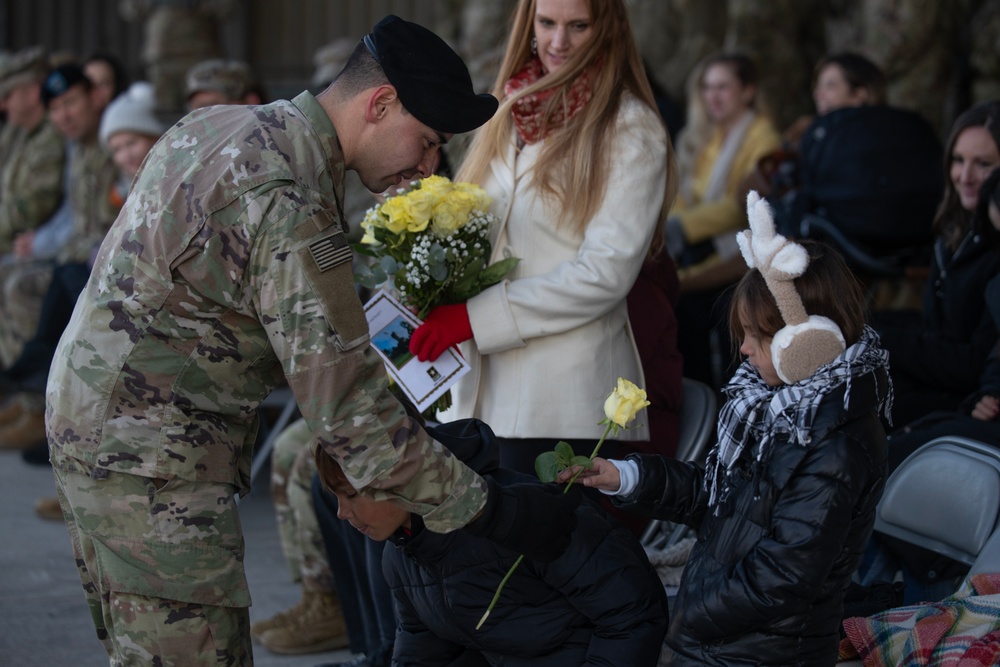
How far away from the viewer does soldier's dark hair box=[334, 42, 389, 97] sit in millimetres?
2266

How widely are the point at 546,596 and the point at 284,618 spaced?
172cm

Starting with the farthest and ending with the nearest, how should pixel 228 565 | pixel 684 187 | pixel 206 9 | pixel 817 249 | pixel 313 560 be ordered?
pixel 206 9 < pixel 684 187 < pixel 313 560 < pixel 817 249 < pixel 228 565

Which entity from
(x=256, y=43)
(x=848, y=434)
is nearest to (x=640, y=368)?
(x=848, y=434)

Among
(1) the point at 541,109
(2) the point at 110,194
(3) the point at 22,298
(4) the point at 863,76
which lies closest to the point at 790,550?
(1) the point at 541,109

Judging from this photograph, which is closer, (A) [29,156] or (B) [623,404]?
(B) [623,404]

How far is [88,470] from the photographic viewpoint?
2.19 metres

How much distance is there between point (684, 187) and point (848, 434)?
3900 millimetres

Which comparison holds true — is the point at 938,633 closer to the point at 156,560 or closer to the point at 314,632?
the point at 156,560

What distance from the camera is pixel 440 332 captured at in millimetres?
2996

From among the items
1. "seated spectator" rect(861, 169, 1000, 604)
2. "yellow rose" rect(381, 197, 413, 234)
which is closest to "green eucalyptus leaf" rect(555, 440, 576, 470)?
"yellow rose" rect(381, 197, 413, 234)

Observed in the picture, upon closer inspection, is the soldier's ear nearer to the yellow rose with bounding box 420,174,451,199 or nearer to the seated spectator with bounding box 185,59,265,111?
the yellow rose with bounding box 420,174,451,199

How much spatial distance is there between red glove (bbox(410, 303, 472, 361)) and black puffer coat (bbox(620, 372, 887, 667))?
2.75 feet

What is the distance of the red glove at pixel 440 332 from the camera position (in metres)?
2.98

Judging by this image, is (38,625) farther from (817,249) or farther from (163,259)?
(817,249)
